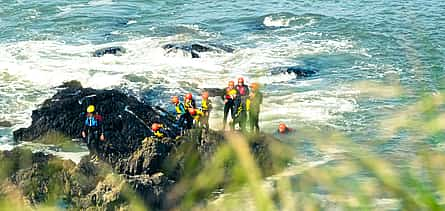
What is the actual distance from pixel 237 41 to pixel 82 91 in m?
13.0

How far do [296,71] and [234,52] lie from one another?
4.38m

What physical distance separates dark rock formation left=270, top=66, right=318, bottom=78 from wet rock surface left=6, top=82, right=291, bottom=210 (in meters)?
7.95

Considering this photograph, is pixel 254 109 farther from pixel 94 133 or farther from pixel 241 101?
pixel 94 133

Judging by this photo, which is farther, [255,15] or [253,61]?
[255,15]

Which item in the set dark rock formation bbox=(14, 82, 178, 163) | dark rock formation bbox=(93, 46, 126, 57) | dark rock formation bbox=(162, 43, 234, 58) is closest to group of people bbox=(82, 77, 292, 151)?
dark rock formation bbox=(14, 82, 178, 163)

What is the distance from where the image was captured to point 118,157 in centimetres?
1747

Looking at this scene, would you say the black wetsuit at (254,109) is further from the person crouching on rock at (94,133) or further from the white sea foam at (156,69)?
the white sea foam at (156,69)

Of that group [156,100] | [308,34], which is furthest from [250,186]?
[308,34]

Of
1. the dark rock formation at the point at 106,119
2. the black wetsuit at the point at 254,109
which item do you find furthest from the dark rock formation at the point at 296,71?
the black wetsuit at the point at 254,109

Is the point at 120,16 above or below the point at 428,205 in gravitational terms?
below

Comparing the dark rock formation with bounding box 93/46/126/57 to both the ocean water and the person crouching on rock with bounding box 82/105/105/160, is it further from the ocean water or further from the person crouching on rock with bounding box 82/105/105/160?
the person crouching on rock with bounding box 82/105/105/160

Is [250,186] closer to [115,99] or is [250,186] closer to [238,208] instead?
[238,208]

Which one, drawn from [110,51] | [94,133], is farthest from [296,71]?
[94,133]

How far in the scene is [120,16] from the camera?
→ 1597 inches
